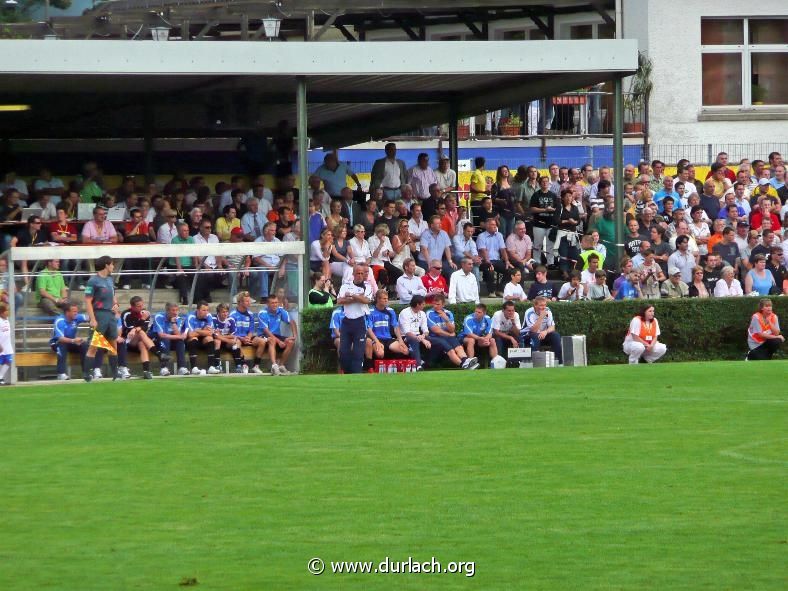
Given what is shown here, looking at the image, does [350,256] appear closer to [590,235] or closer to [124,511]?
[590,235]

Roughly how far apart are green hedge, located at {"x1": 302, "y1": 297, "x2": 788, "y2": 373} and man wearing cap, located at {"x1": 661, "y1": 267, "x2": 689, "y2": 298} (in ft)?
1.97

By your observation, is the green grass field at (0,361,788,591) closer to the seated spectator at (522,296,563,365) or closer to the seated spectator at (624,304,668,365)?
the seated spectator at (522,296,563,365)

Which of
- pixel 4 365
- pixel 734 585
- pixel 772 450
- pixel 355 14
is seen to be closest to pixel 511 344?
pixel 4 365

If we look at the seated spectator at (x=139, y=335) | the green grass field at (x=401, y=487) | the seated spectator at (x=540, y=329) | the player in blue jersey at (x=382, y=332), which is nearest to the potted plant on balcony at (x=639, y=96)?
the seated spectator at (x=540, y=329)

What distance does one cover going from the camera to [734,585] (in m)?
8.02

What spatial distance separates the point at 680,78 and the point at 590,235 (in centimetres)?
1583

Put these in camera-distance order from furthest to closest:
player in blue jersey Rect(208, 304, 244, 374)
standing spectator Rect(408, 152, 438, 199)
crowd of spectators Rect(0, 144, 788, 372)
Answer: standing spectator Rect(408, 152, 438, 199)
crowd of spectators Rect(0, 144, 788, 372)
player in blue jersey Rect(208, 304, 244, 374)

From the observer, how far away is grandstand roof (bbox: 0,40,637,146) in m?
21.6

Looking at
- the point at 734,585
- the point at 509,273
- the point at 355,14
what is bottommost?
the point at 734,585

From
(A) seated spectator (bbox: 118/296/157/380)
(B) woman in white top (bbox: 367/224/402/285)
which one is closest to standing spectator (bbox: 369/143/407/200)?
(B) woman in white top (bbox: 367/224/402/285)

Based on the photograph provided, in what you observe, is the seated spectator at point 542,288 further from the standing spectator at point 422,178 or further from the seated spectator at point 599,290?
the standing spectator at point 422,178

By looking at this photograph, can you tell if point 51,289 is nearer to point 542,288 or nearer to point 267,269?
point 267,269

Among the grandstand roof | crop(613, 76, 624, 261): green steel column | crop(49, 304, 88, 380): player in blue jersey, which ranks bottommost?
crop(49, 304, 88, 380): player in blue jersey

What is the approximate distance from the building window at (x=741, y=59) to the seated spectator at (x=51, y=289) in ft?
74.3
